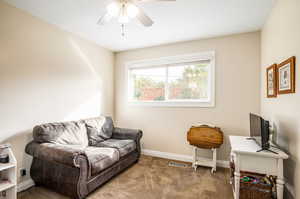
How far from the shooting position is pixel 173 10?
2191mm

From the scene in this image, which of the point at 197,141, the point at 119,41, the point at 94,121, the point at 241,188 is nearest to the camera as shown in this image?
the point at 241,188

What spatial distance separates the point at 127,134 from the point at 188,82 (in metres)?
1.73

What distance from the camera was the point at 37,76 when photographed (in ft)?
7.91

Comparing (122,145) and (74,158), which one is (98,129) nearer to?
(122,145)

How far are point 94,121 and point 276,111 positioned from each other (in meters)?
2.95

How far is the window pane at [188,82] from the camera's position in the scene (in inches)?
128

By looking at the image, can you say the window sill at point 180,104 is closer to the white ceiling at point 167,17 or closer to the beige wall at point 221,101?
the beige wall at point 221,101

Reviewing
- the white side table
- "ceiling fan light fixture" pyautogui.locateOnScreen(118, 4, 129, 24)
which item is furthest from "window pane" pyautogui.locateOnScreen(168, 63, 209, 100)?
"ceiling fan light fixture" pyautogui.locateOnScreen(118, 4, 129, 24)

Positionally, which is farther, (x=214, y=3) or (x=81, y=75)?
(x=81, y=75)

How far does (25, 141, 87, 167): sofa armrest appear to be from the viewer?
1838 millimetres

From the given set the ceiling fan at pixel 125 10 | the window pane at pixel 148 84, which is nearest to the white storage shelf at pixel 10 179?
the ceiling fan at pixel 125 10

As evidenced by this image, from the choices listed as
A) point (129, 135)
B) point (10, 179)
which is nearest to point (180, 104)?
point (129, 135)

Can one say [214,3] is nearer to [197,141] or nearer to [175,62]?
[175,62]

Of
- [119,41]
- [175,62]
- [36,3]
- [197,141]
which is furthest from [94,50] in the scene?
[197,141]
